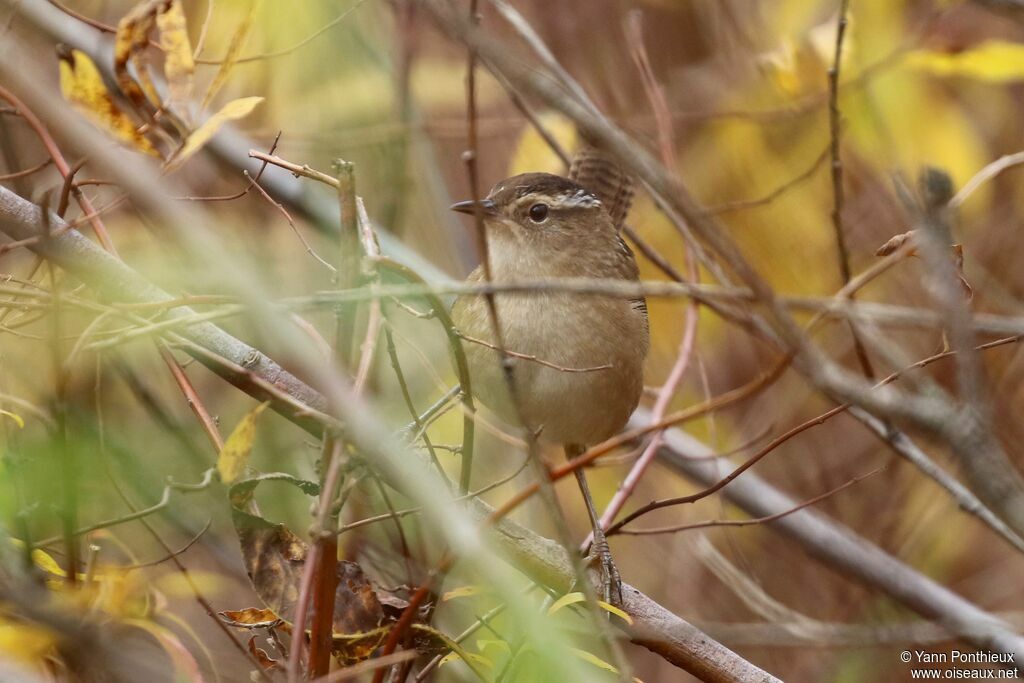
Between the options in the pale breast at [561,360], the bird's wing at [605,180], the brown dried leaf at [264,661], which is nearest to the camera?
the brown dried leaf at [264,661]

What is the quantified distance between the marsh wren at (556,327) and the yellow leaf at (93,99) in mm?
1262

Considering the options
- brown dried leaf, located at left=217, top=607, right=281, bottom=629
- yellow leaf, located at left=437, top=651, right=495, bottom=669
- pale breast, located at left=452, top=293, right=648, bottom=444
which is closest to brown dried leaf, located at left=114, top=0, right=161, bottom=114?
brown dried leaf, located at left=217, top=607, right=281, bottom=629

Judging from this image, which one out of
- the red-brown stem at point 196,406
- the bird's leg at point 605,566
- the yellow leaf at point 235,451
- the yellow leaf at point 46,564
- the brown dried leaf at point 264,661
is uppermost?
the bird's leg at point 605,566

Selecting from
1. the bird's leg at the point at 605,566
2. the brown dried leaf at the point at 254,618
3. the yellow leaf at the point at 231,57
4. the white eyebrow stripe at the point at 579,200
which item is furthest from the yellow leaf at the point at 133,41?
the white eyebrow stripe at the point at 579,200

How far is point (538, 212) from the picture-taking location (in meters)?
3.92

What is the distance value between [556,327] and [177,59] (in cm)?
161

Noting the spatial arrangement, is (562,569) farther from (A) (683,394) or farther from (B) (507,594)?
(A) (683,394)

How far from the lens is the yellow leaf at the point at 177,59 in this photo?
2.21 metres

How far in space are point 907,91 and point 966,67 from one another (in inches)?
29.8

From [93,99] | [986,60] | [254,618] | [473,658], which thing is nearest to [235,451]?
[254,618]

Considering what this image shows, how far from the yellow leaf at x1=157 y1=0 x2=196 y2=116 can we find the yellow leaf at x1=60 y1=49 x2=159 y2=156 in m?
0.11

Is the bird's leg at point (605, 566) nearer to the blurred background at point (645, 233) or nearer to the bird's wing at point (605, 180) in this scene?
the blurred background at point (645, 233)

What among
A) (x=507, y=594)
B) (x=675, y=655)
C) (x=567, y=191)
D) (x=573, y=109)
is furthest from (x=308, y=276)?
(x=507, y=594)

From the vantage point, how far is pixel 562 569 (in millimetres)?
2471
